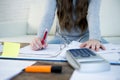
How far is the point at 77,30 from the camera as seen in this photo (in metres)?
1.33

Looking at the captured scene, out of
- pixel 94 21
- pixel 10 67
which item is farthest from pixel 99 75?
pixel 94 21

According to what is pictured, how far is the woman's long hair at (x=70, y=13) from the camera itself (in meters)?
1.23

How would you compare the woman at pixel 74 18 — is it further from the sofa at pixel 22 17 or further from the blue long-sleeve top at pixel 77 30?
the sofa at pixel 22 17

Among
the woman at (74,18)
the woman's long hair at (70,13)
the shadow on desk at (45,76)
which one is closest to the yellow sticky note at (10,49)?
the shadow on desk at (45,76)

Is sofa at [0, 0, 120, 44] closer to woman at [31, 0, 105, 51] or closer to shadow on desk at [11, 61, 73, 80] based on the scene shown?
woman at [31, 0, 105, 51]

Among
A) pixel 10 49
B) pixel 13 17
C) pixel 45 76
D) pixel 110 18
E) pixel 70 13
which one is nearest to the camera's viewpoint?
pixel 45 76

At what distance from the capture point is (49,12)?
50.1 inches

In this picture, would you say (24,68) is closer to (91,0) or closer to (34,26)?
(91,0)

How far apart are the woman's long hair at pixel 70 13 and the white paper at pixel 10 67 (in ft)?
1.99

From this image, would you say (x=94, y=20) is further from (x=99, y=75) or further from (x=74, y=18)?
(x=99, y=75)

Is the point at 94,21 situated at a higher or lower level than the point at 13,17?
lower

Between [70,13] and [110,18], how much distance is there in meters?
0.84

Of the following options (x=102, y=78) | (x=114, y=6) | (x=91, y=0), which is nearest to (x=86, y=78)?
(x=102, y=78)

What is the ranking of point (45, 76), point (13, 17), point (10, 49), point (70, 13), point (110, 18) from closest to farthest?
point (45, 76) → point (10, 49) → point (70, 13) → point (110, 18) → point (13, 17)
